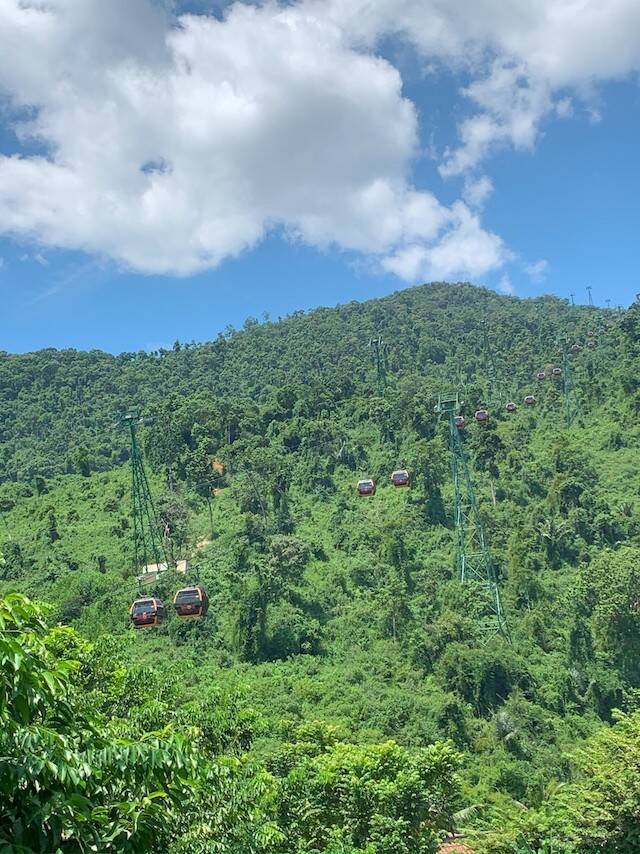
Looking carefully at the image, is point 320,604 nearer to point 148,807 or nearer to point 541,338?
point 148,807

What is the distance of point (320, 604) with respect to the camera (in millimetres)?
47000

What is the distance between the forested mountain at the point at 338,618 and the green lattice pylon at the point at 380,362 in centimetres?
89

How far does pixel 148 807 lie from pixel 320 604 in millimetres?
43539

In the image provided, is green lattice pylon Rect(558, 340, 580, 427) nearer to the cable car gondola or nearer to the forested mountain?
the forested mountain

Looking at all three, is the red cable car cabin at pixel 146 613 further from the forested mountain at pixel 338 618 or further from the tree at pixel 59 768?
the tree at pixel 59 768

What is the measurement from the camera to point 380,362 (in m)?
85.6

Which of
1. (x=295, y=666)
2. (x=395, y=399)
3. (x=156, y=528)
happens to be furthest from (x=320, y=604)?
(x=395, y=399)

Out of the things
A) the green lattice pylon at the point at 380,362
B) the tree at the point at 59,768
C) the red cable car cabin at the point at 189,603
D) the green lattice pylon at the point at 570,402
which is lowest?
the red cable car cabin at the point at 189,603

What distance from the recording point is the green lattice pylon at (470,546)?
41.2 m

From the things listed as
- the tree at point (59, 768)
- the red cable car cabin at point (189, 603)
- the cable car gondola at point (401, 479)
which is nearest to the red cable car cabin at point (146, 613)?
the red cable car cabin at point (189, 603)

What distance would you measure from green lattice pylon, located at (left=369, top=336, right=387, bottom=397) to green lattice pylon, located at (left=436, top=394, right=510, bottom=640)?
2191cm

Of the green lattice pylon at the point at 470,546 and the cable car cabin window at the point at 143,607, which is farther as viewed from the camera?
the green lattice pylon at the point at 470,546

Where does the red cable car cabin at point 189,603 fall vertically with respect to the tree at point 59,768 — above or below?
below

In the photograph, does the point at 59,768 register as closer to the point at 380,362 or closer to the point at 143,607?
the point at 143,607
